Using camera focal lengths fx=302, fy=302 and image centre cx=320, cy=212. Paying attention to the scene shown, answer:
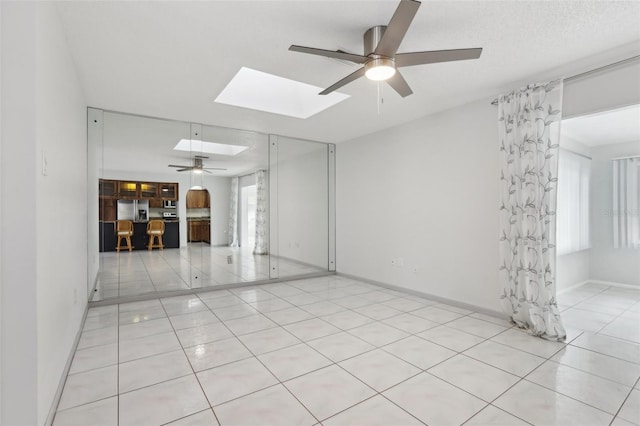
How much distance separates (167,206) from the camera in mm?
4633

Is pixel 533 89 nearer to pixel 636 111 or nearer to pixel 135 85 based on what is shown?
pixel 636 111

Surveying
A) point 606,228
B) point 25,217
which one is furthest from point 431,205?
point 25,217

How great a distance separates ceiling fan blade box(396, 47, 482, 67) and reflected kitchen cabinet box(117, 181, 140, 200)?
3.92 metres

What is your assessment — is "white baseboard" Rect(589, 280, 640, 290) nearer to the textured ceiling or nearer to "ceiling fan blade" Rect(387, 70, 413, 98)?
the textured ceiling

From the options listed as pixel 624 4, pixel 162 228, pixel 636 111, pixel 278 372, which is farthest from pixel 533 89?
pixel 162 228

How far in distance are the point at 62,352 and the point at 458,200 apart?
413 centimetres

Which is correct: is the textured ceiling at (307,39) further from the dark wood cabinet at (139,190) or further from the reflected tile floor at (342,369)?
the reflected tile floor at (342,369)

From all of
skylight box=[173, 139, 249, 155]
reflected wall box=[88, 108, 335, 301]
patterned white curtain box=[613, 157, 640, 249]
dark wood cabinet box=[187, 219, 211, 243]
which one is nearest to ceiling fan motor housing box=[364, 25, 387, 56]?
reflected wall box=[88, 108, 335, 301]

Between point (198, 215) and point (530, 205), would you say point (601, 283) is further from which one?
point (198, 215)

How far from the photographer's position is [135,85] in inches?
127

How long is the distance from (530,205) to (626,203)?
323cm

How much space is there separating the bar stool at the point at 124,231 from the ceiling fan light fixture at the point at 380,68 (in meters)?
3.95

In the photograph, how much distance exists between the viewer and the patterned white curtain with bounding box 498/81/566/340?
2951 millimetres

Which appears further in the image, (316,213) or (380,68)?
(316,213)
